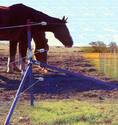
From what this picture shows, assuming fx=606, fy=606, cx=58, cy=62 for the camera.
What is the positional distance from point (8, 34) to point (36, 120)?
22.5 feet

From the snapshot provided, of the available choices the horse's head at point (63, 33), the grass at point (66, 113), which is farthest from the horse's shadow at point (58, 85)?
the grass at point (66, 113)

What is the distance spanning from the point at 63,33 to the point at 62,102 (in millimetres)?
5311

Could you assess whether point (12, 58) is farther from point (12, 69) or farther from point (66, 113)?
point (66, 113)

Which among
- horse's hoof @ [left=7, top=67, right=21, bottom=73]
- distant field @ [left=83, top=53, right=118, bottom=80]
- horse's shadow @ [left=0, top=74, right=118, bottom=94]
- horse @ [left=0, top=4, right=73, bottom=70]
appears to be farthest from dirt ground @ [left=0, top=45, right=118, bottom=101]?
horse @ [left=0, top=4, right=73, bottom=70]

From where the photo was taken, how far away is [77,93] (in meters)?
13.2

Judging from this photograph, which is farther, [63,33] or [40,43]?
[63,33]

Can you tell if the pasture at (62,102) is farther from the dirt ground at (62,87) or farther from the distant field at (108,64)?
the distant field at (108,64)

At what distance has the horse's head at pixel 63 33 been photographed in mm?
16281

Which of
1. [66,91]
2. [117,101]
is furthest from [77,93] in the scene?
[117,101]

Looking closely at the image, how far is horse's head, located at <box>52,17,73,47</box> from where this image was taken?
16281 mm

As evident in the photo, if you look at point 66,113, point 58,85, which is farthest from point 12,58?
point 66,113

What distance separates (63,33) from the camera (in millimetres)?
16828

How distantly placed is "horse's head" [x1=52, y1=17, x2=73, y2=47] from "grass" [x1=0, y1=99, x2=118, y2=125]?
4.82 m

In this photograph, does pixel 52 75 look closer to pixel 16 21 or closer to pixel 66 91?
pixel 16 21
